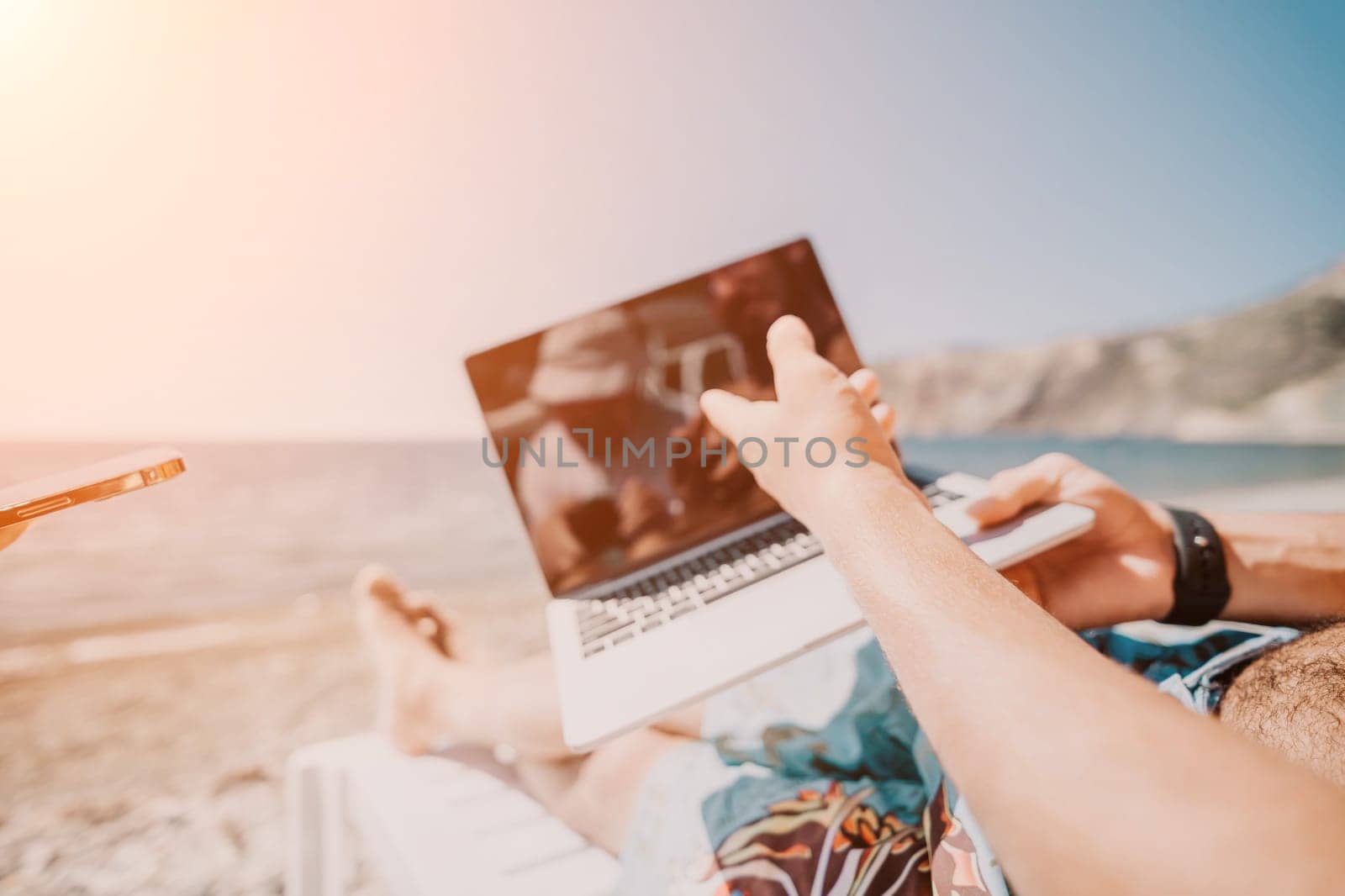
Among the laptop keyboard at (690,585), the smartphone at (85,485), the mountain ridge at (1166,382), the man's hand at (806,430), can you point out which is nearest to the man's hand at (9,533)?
the smartphone at (85,485)

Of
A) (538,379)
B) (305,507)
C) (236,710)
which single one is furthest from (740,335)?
(305,507)

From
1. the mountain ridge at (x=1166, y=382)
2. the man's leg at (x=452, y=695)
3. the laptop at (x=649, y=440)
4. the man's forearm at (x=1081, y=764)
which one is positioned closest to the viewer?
the man's forearm at (x=1081, y=764)

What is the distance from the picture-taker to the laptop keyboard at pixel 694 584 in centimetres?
71

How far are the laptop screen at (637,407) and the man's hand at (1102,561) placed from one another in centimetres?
34

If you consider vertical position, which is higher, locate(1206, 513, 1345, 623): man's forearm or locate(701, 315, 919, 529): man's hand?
locate(701, 315, 919, 529): man's hand

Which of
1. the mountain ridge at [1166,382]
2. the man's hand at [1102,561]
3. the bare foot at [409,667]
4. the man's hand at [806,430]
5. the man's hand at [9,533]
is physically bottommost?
the mountain ridge at [1166,382]

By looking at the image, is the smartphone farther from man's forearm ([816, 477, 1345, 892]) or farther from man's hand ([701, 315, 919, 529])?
man's forearm ([816, 477, 1345, 892])

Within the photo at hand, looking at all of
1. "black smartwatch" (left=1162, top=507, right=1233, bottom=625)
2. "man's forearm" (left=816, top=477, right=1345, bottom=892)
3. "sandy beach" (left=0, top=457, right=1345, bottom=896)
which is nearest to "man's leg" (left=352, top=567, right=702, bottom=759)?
"sandy beach" (left=0, top=457, right=1345, bottom=896)

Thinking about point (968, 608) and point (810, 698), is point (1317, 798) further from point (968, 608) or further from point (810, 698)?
point (810, 698)

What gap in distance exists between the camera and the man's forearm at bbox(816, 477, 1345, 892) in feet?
0.70

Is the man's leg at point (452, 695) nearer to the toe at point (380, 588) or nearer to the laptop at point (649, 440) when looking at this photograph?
the toe at point (380, 588)

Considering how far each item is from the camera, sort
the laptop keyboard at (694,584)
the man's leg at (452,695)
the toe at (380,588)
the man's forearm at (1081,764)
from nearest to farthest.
Answer: the man's forearm at (1081,764)
the laptop keyboard at (694,584)
the man's leg at (452,695)
the toe at (380,588)

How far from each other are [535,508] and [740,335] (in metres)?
0.41

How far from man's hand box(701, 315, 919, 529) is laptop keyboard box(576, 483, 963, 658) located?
0.60 ft
